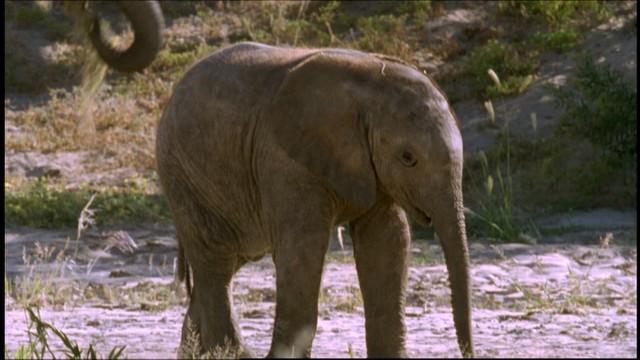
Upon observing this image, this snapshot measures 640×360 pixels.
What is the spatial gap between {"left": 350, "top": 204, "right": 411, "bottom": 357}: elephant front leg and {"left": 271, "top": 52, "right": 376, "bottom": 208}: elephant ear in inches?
10.4

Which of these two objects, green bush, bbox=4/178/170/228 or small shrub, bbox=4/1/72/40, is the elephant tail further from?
small shrub, bbox=4/1/72/40

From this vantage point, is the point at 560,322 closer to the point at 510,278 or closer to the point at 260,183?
the point at 510,278

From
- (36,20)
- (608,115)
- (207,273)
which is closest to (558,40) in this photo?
(608,115)

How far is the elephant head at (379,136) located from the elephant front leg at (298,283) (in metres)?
0.24

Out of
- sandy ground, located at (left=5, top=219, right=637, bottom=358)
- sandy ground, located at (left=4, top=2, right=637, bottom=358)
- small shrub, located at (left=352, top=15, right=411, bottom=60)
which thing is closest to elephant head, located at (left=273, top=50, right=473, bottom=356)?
sandy ground, located at (left=5, top=219, right=637, bottom=358)

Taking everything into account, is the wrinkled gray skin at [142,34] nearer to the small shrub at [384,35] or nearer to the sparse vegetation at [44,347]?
the sparse vegetation at [44,347]

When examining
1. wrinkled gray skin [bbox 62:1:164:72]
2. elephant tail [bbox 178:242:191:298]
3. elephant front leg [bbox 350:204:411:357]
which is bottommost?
elephant tail [bbox 178:242:191:298]

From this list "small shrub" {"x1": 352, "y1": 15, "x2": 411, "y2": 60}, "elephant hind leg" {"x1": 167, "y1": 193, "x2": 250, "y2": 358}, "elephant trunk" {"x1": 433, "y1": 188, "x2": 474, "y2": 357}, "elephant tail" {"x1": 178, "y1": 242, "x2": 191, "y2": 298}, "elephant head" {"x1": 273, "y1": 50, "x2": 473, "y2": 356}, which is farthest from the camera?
"small shrub" {"x1": 352, "y1": 15, "x2": 411, "y2": 60}

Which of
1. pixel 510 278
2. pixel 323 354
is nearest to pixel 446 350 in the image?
pixel 323 354

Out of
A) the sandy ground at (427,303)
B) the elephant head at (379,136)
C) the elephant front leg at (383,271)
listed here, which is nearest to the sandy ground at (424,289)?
the sandy ground at (427,303)

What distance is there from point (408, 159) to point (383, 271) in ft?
1.96

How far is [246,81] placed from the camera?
7.29m

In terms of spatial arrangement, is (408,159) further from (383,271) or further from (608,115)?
(608,115)

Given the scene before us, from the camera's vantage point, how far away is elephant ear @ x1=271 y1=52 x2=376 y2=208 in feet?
22.8
